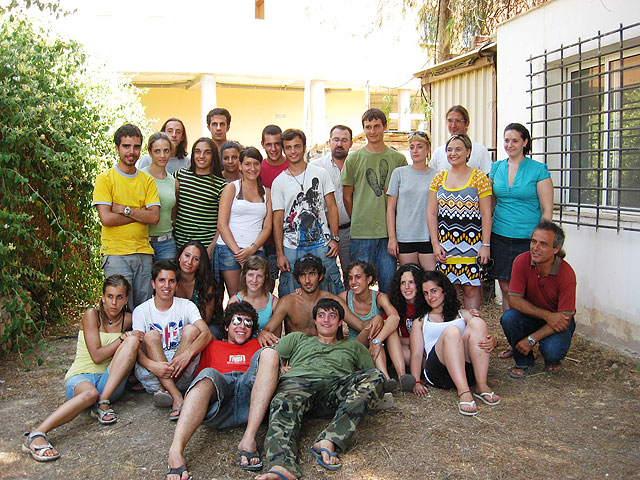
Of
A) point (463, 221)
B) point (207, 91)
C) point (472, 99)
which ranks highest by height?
point (207, 91)

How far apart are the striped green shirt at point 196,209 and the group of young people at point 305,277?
1 centimetres

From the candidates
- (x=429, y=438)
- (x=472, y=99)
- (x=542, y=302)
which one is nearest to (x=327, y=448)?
(x=429, y=438)

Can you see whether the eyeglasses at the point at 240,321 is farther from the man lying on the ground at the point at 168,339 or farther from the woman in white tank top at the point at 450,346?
the woman in white tank top at the point at 450,346

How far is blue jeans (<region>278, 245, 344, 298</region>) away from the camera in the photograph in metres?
5.21

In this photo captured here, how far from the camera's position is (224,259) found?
205 inches

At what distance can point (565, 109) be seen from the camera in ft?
20.3

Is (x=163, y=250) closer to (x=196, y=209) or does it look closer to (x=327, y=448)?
(x=196, y=209)

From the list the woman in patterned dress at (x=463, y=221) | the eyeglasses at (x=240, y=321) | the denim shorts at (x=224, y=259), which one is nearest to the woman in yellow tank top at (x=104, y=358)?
the eyeglasses at (x=240, y=321)

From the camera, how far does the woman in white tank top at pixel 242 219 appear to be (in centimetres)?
516

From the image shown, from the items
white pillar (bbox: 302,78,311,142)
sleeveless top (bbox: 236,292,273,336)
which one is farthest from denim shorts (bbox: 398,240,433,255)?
white pillar (bbox: 302,78,311,142)

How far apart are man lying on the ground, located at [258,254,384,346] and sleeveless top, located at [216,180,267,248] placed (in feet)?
1.64

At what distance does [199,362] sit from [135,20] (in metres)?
12.1

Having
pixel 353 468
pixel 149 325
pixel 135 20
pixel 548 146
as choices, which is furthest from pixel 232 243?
pixel 135 20

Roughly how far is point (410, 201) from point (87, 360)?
2781 mm
